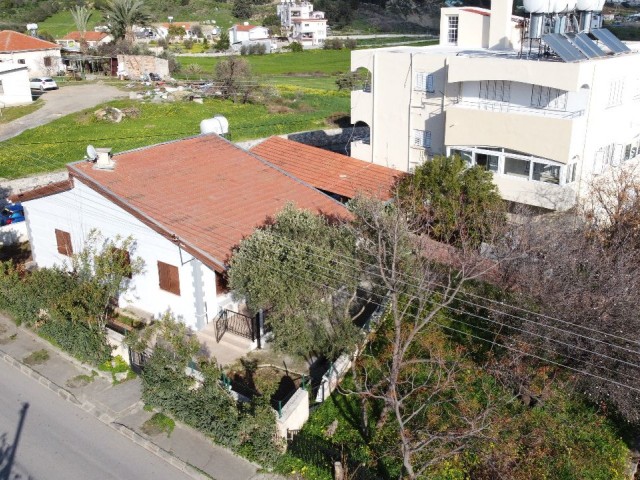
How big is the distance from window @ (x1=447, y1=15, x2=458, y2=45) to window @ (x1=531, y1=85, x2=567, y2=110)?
1080 centimetres

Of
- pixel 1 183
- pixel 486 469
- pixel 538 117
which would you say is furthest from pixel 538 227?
pixel 1 183

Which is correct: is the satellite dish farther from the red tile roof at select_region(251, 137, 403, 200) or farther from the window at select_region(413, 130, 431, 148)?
the window at select_region(413, 130, 431, 148)

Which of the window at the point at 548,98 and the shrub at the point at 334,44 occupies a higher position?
the window at the point at 548,98

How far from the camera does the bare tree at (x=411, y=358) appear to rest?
15.3 m

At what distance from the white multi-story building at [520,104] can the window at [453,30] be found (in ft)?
8.03

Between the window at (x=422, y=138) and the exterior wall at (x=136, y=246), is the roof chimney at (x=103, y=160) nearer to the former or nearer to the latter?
the exterior wall at (x=136, y=246)

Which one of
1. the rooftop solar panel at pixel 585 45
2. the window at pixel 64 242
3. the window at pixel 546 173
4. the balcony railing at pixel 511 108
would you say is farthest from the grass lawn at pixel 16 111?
the rooftop solar panel at pixel 585 45

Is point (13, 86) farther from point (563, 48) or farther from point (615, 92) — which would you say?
point (615, 92)

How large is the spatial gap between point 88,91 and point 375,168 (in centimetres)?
3796

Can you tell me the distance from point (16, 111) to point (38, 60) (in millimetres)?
18903

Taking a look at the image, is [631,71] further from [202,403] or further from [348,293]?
[202,403]

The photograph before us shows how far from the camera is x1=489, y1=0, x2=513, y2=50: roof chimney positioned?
33.2 metres

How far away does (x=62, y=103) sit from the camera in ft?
175

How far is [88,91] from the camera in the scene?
5853 centimetres
